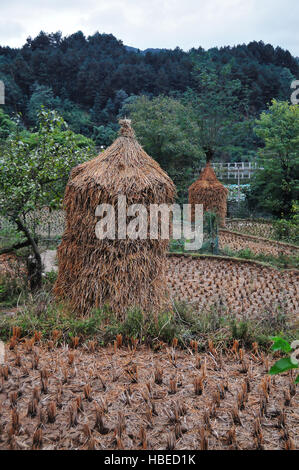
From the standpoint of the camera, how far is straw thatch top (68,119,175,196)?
13.3ft

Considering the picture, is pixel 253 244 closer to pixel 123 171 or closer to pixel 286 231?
pixel 286 231

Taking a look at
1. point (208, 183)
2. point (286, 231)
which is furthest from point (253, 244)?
point (208, 183)

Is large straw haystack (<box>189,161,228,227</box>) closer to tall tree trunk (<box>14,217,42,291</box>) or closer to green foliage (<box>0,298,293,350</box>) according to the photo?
tall tree trunk (<box>14,217,42,291</box>)

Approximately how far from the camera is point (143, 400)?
2527 mm

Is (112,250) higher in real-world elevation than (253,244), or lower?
higher

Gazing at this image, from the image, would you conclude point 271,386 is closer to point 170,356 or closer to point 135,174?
point 170,356

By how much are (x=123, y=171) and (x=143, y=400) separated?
247 centimetres

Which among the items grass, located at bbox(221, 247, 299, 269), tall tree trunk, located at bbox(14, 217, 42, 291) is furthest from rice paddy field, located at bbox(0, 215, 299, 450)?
grass, located at bbox(221, 247, 299, 269)

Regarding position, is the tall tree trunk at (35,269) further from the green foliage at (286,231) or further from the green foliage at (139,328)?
the green foliage at (286,231)

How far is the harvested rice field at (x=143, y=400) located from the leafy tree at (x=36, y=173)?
2286 millimetres

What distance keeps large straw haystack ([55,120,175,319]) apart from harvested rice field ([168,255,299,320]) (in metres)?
0.95

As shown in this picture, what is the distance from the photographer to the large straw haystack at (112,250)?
3.96m

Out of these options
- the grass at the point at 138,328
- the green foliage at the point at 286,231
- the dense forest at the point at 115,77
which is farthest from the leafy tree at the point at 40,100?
the grass at the point at 138,328
